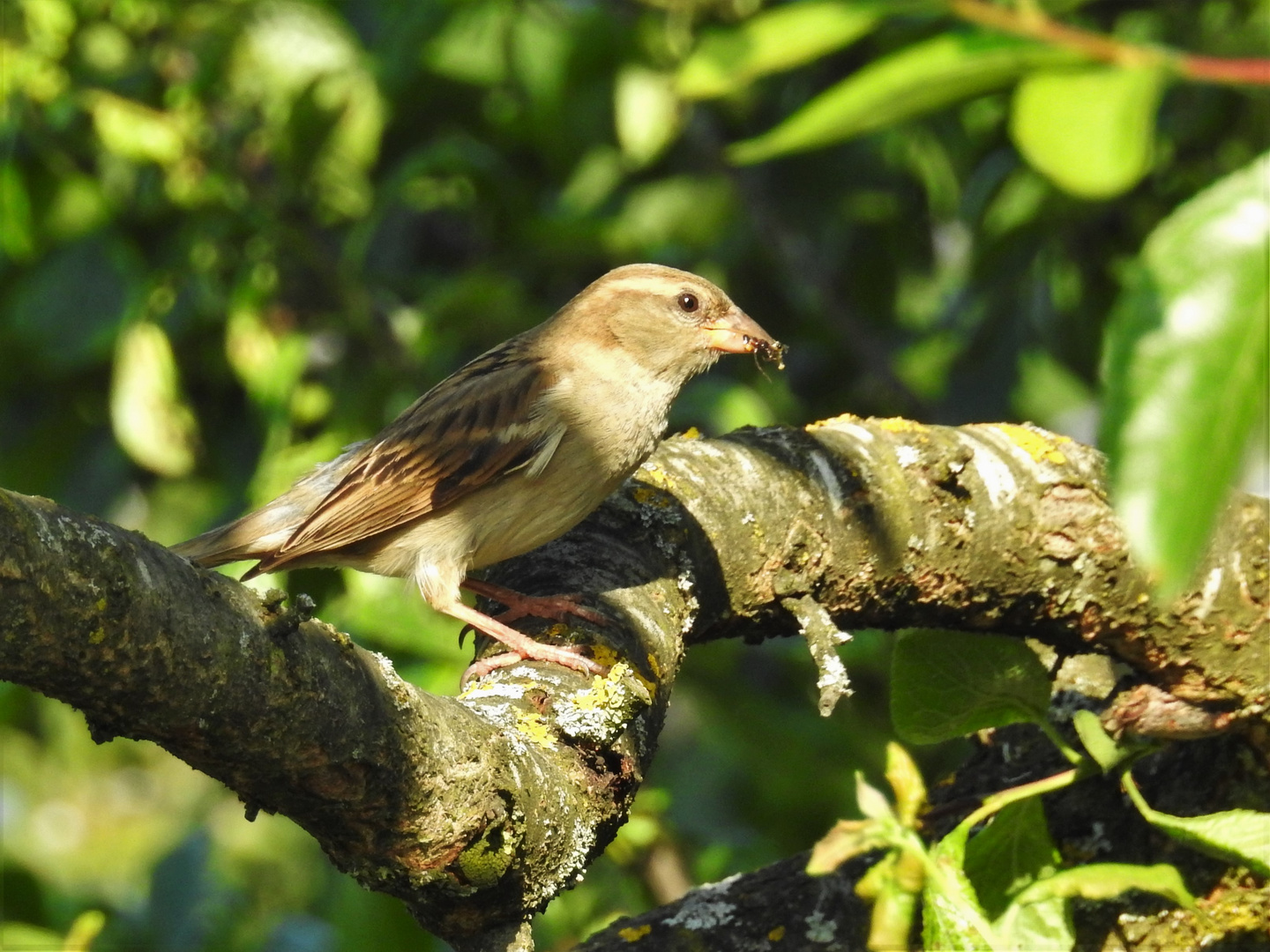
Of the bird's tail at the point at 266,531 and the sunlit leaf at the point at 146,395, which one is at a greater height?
the sunlit leaf at the point at 146,395

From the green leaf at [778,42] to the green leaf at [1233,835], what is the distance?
4.14ft

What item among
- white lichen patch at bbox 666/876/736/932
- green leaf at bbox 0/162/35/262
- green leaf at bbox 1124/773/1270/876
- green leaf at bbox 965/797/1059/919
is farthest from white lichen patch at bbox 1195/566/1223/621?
green leaf at bbox 0/162/35/262

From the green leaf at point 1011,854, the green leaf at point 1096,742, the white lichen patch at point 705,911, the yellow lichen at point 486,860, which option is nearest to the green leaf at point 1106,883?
the green leaf at point 1011,854

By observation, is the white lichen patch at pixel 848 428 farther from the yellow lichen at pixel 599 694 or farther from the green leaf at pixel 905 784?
the green leaf at pixel 905 784

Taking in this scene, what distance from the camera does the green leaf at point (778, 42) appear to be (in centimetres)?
180

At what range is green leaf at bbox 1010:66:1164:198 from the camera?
1.62m

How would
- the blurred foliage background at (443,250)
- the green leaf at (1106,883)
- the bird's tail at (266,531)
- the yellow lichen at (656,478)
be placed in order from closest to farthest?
the green leaf at (1106,883)
the yellow lichen at (656,478)
the bird's tail at (266,531)
the blurred foliage background at (443,250)

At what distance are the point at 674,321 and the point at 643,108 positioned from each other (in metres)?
1.12

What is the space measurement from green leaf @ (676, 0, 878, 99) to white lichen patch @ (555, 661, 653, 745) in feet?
3.43

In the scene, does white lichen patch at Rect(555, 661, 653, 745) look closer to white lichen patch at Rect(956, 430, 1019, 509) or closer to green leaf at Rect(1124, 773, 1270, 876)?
green leaf at Rect(1124, 773, 1270, 876)

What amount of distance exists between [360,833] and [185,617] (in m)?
0.50

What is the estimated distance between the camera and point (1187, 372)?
1120 millimetres

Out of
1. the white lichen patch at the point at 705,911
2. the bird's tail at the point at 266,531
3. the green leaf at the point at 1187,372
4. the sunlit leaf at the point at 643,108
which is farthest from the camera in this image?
the sunlit leaf at the point at 643,108

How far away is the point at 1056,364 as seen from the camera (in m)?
6.28
